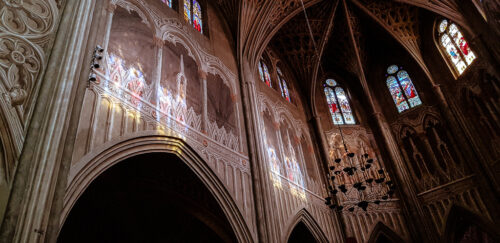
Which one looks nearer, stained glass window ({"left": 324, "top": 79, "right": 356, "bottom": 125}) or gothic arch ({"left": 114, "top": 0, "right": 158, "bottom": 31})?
gothic arch ({"left": 114, "top": 0, "right": 158, "bottom": 31})

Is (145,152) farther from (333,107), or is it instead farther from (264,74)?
(333,107)

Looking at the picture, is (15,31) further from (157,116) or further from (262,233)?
(262,233)

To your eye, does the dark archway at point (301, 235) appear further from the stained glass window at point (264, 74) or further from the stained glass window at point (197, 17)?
the stained glass window at point (197, 17)

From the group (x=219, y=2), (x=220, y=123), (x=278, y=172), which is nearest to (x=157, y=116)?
(x=220, y=123)

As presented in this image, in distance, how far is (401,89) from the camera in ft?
59.8

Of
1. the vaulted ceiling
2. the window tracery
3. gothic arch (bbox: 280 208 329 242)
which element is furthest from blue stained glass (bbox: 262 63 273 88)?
gothic arch (bbox: 280 208 329 242)

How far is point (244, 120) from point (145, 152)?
4681 millimetres

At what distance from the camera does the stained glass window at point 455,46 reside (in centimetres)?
1517

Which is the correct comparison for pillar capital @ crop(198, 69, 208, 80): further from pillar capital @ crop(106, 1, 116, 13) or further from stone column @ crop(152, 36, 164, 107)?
pillar capital @ crop(106, 1, 116, 13)

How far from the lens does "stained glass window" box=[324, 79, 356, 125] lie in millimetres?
18297

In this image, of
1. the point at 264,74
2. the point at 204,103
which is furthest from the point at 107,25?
the point at 264,74

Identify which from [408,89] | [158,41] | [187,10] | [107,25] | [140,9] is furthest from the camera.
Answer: [408,89]

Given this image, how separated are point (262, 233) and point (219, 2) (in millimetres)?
9248

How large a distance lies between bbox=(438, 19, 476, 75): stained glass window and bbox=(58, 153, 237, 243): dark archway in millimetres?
12612
